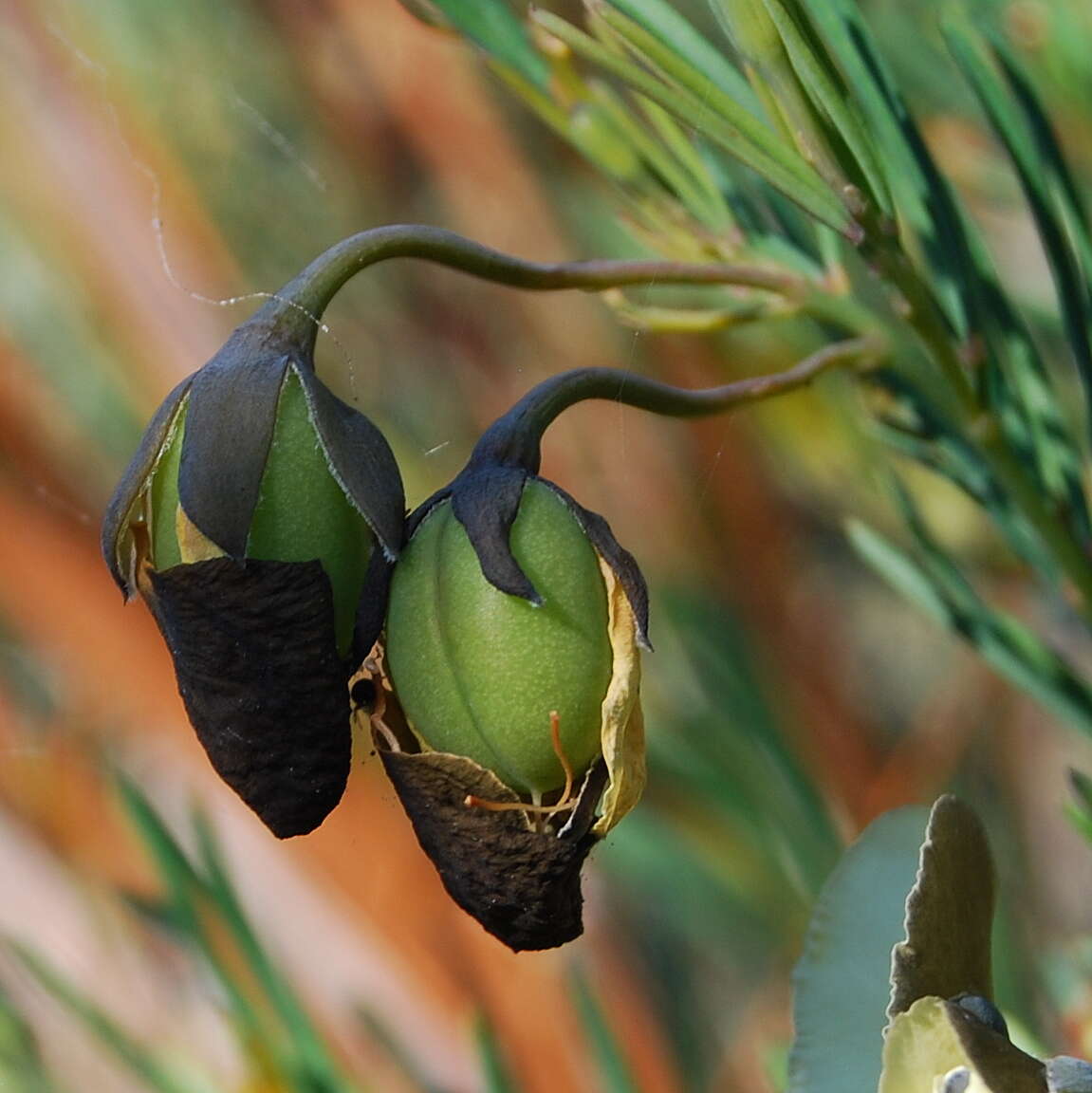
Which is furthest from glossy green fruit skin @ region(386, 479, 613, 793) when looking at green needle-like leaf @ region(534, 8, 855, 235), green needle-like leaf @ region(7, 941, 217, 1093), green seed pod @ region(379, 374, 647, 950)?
green needle-like leaf @ region(7, 941, 217, 1093)

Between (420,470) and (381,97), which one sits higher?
(381,97)

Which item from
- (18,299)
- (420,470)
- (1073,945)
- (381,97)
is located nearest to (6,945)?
(420,470)

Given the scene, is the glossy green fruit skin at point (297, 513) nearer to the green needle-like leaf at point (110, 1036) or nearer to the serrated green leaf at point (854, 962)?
the serrated green leaf at point (854, 962)

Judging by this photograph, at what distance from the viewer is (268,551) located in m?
0.34

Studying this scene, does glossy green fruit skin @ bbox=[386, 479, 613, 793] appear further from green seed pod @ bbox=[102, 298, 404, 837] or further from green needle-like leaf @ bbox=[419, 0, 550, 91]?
green needle-like leaf @ bbox=[419, 0, 550, 91]

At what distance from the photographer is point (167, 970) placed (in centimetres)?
119

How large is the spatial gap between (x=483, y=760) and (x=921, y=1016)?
13 centimetres

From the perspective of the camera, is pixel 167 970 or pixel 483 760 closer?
pixel 483 760

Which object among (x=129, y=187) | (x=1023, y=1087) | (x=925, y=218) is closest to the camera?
(x=1023, y=1087)

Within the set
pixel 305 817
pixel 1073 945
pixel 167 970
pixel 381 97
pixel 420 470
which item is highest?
pixel 381 97

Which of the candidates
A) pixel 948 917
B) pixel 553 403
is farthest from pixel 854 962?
pixel 553 403

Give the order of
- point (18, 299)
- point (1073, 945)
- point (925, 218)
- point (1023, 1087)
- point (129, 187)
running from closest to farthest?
point (1023, 1087) → point (925, 218) → point (1073, 945) → point (129, 187) → point (18, 299)

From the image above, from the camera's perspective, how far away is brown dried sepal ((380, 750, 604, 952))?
0.35 m

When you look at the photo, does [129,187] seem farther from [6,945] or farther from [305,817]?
[305,817]
